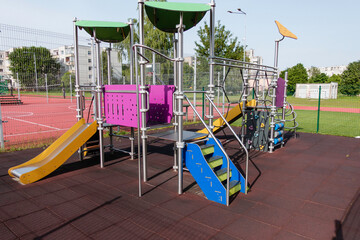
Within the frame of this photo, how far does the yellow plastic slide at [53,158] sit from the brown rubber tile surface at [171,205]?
0.19 meters

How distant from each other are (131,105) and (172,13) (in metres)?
1.82

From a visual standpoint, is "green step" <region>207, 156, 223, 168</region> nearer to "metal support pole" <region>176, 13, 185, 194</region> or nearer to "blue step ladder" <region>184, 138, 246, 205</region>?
"blue step ladder" <region>184, 138, 246, 205</region>

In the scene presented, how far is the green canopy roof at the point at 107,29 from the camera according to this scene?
5.04m

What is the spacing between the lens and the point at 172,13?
4547mm

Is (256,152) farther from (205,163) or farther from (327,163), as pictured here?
(205,163)

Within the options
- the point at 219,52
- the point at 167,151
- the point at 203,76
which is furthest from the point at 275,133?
the point at 219,52

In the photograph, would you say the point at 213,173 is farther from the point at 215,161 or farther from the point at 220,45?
the point at 220,45

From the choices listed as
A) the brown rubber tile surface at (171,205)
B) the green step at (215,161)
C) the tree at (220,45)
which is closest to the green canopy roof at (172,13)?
the green step at (215,161)

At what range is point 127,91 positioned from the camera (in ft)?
15.4

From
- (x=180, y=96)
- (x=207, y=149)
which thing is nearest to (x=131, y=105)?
(x=180, y=96)

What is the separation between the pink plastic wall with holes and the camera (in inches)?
184

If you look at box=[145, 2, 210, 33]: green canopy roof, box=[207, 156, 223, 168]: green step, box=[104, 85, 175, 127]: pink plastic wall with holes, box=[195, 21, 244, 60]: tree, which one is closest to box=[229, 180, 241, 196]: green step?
box=[207, 156, 223, 168]: green step

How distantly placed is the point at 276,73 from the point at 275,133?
161 centimetres

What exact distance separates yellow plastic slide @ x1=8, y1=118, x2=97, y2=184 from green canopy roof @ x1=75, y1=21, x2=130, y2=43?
1993mm
